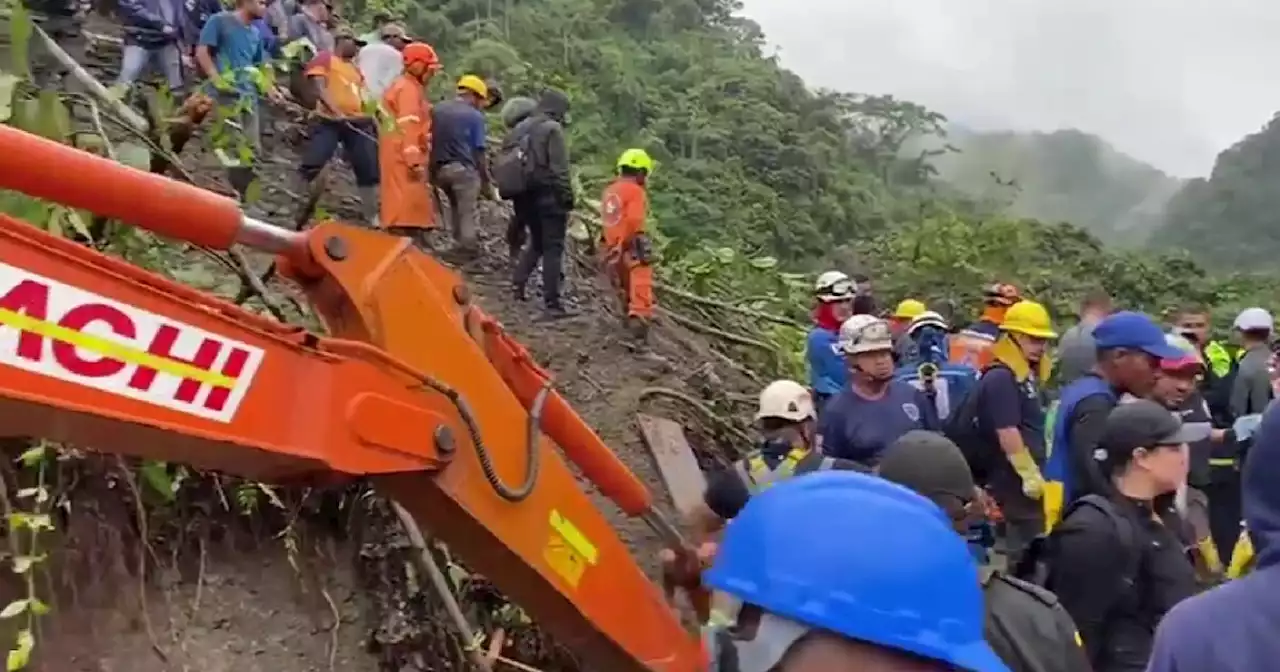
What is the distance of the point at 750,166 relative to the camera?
26797 mm

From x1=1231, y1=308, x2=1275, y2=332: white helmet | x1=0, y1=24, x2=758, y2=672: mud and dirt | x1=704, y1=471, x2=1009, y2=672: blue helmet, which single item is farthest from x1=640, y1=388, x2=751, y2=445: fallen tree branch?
x1=704, y1=471, x2=1009, y2=672: blue helmet

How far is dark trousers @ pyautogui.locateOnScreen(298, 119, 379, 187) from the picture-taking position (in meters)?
7.82

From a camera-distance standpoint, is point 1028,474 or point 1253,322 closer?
point 1028,474

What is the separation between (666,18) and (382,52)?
2663 centimetres

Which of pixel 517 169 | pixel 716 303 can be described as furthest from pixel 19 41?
pixel 716 303

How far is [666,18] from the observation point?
34.9 meters

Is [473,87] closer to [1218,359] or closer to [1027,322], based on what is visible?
[1027,322]

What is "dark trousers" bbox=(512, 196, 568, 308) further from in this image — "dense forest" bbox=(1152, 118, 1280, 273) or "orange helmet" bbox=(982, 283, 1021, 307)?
"dense forest" bbox=(1152, 118, 1280, 273)

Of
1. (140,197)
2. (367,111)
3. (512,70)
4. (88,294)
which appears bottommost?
(512,70)

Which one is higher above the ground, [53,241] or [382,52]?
[53,241]

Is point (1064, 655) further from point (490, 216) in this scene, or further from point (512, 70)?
point (512, 70)

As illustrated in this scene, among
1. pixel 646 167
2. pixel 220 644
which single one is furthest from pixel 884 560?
pixel 646 167

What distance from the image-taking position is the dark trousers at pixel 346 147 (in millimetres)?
7824

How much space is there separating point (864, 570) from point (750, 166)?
84.4 feet
